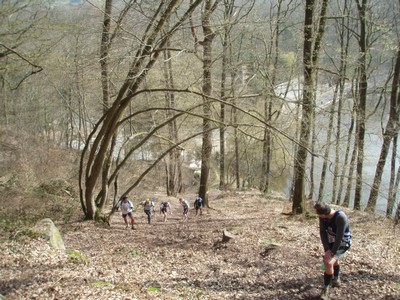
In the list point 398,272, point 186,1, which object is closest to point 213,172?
point 186,1

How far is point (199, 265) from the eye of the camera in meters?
8.18

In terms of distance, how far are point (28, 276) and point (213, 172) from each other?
28.4 m

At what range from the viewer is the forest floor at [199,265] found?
6.07 m

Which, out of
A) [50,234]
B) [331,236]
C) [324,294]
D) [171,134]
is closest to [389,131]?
[171,134]

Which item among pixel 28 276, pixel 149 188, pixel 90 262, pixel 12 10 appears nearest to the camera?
pixel 28 276

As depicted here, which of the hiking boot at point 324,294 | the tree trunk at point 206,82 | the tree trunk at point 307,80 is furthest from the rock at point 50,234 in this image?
the tree trunk at point 307,80

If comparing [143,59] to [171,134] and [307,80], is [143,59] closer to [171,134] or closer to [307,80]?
[307,80]

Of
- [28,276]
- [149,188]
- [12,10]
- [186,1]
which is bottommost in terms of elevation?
[149,188]

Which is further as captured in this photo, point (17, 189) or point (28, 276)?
point (17, 189)

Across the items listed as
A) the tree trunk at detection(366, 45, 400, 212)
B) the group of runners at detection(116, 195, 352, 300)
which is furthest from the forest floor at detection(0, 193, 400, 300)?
the tree trunk at detection(366, 45, 400, 212)

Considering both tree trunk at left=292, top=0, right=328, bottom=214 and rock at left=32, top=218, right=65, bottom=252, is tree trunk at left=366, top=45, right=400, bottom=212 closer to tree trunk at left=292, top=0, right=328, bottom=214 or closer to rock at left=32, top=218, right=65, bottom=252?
tree trunk at left=292, top=0, right=328, bottom=214

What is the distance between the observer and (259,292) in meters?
6.44

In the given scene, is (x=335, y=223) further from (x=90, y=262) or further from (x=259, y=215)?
(x=259, y=215)

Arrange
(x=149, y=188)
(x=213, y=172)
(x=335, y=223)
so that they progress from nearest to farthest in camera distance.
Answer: (x=335, y=223) → (x=149, y=188) → (x=213, y=172)
